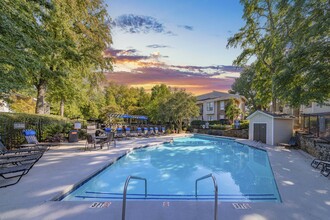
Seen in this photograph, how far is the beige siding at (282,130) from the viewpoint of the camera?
1562cm

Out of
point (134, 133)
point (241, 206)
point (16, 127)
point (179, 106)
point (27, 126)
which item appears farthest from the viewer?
point (179, 106)

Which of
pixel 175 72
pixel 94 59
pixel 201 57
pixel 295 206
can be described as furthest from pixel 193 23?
pixel 295 206

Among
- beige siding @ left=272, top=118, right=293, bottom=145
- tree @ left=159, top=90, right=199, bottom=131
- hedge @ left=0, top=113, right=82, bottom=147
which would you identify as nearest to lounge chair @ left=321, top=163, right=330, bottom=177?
beige siding @ left=272, top=118, right=293, bottom=145

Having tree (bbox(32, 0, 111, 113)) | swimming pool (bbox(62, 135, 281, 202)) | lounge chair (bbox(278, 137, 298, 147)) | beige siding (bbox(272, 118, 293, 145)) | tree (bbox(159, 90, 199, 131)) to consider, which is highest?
tree (bbox(32, 0, 111, 113))

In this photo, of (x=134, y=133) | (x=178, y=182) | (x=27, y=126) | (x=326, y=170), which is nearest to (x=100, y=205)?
(x=178, y=182)

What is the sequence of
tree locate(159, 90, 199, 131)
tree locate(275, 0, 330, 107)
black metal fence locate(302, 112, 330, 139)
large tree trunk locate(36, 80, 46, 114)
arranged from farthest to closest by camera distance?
tree locate(159, 90, 199, 131) < large tree trunk locate(36, 80, 46, 114) < black metal fence locate(302, 112, 330, 139) < tree locate(275, 0, 330, 107)

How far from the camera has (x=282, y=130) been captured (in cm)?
1578

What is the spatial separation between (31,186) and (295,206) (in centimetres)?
622

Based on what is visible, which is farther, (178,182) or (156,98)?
(156,98)

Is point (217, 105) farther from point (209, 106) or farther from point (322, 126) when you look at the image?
point (322, 126)

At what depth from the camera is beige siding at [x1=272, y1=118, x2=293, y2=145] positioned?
51.3ft

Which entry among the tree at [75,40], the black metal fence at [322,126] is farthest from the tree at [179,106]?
the black metal fence at [322,126]

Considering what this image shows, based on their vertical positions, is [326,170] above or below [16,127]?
below

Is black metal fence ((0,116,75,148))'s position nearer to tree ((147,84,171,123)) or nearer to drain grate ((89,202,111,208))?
drain grate ((89,202,111,208))
